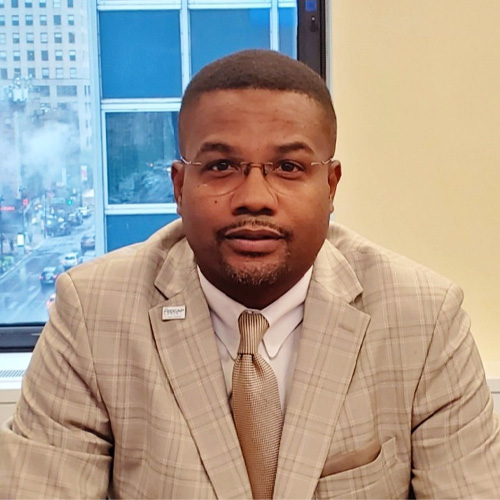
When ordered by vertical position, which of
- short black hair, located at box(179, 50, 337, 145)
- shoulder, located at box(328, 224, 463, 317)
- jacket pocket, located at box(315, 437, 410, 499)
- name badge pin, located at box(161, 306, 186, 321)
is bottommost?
jacket pocket, located at box(315, 437, 410, 499)

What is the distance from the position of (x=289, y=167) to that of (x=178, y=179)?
209mm

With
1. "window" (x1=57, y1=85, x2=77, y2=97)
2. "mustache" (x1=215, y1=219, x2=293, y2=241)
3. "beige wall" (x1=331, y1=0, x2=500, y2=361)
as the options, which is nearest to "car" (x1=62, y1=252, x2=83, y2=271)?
"window" (x1=57, y1=85, x2=77, y2=97)

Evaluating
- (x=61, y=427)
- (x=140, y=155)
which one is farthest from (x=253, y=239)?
(x=140, y=155)

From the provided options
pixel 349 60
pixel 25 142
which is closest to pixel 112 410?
pixel 349 60

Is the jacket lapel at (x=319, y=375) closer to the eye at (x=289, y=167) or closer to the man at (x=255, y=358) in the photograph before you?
the man at (x=255, y=358)

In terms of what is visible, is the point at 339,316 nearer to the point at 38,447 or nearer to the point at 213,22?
the point at 38,447

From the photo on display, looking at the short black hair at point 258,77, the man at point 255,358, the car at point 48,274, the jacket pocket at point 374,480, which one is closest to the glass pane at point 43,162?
the car at point 48,274

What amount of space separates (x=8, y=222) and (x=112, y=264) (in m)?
1.07

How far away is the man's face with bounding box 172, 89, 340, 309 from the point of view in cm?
104

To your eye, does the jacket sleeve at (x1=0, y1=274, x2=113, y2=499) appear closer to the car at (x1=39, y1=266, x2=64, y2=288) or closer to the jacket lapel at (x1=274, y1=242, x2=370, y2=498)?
the jacket lapel at (x1=274, y1=242, x2=370, y2=498)

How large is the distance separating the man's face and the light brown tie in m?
0.14

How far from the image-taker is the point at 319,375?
3.73 feet

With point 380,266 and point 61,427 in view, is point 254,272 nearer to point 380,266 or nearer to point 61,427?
point 380,266

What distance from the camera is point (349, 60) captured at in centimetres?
177
